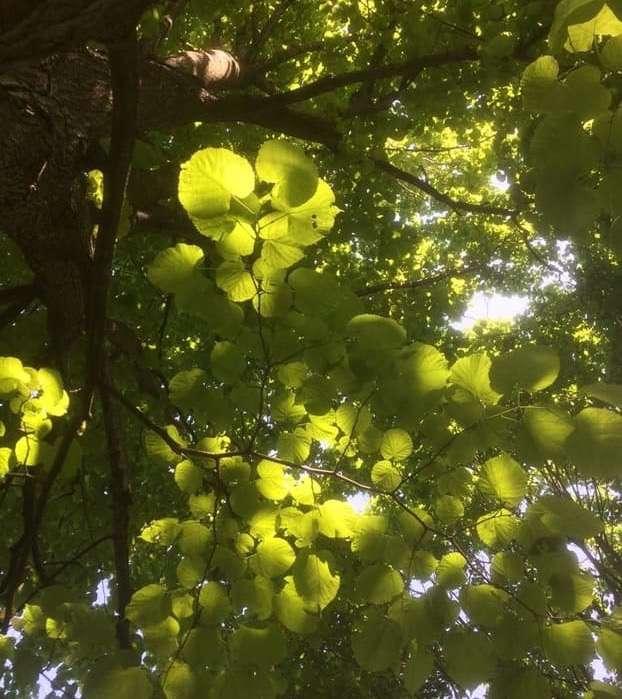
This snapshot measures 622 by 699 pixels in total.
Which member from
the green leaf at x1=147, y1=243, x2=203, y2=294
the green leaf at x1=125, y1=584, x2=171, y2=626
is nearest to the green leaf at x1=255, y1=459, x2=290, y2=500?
the green leaf at x1=125, y1=584, x2=171, y2=626

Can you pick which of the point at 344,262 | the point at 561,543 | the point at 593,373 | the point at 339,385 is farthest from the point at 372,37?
the point at 593,373

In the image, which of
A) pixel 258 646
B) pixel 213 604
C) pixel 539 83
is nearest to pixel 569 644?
pixel 258 646

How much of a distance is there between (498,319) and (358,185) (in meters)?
5.88

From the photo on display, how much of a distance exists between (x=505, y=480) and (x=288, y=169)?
747 mm

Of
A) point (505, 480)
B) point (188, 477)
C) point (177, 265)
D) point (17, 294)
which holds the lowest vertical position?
point (505, 480)

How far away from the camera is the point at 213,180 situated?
35.8 inches

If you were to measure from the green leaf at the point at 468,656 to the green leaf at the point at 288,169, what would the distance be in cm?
94

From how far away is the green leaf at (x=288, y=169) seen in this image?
2.92 ft

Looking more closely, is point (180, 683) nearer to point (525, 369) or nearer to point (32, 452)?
point (32, 452)

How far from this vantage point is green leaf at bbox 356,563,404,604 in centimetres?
128

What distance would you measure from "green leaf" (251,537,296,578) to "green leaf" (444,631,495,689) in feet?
1.35

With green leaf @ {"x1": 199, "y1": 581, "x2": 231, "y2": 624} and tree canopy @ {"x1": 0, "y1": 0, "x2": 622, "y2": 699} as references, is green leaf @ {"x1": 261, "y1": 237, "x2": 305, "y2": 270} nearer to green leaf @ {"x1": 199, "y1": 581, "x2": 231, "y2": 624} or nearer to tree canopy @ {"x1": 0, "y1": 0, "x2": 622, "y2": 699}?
tree canopy @ {"x1": 0, "y1": 0, "x2": 622, "y2": 699}

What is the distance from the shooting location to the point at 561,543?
1.20 meters

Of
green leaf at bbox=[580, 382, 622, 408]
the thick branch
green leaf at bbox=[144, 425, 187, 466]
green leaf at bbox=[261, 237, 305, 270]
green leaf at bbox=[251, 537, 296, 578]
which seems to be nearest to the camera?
green leaf at bbox=[580, 382, 622, 408]
